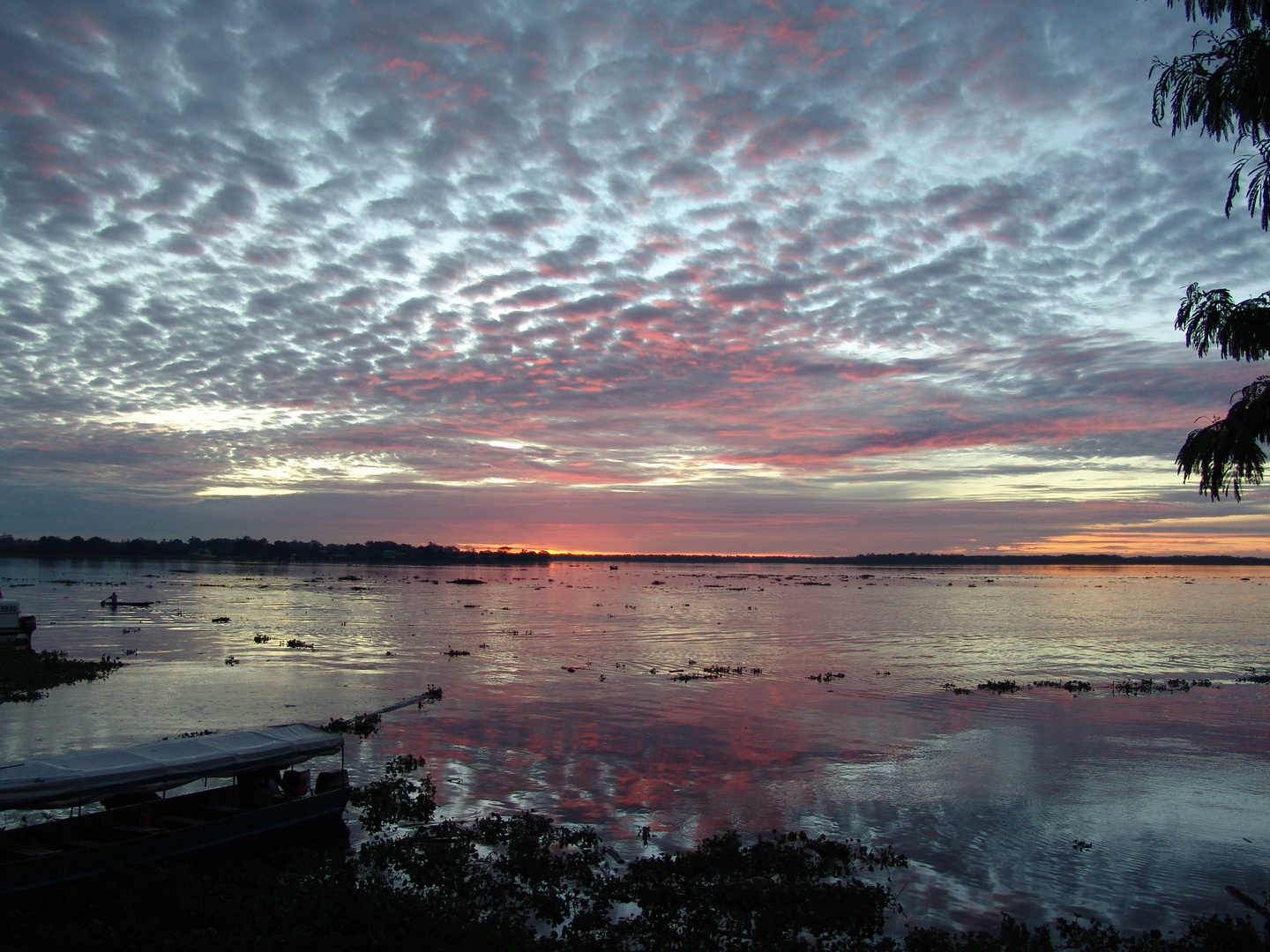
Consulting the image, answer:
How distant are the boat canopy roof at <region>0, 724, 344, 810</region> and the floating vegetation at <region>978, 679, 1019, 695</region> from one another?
31641mm

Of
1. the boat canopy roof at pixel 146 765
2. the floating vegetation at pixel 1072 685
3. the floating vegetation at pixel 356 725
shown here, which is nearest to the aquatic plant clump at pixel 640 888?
the boat canopy roof at pixel 146 765

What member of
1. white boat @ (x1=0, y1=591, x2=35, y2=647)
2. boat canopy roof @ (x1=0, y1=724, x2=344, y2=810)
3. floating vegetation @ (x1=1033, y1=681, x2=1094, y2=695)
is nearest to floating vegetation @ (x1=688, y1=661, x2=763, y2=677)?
floating vegetation @ (x1=1033, y1=681, x2=1094, y2=695)

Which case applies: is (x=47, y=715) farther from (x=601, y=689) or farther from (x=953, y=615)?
(x=953, y=615)

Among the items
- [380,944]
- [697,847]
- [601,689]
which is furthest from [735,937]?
[601,689]

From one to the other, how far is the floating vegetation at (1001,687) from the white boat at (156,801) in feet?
104

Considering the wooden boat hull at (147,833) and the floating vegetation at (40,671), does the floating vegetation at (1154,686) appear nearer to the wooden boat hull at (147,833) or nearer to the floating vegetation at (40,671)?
the wooden boat hull at (147,833)

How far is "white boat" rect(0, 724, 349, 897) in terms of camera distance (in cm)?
1252

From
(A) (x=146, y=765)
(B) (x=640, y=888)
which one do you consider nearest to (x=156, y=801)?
(A) (x=146, y=765)

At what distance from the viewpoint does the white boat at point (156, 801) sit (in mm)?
12516

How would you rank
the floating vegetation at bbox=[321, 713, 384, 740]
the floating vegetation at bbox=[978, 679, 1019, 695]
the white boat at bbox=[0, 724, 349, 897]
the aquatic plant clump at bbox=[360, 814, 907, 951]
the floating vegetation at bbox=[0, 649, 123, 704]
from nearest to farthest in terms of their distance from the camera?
1. the aquatic plant clump at bbox=[360, 814, 907, 951]
2. the white boat at bbox=[0, 724, 349, 897]
3. the floating vegetation at bbox=[321, 713, 384, 740]
4. the floating vegetation at bbox=[0, 649, 123, 704]
5. the floating vegetation at bbox=[978, 679, 1019, 695]

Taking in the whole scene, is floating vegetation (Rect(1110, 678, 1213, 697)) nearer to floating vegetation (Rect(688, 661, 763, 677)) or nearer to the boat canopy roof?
floating vegetation (Rect(688, 661, 763, 677))

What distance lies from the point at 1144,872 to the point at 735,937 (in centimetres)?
946

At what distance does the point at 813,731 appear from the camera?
2764cm

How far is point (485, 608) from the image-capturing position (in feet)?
283
